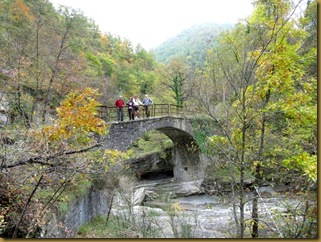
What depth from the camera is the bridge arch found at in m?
12.5

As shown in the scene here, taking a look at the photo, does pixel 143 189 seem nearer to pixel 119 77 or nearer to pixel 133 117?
pixel 133 117

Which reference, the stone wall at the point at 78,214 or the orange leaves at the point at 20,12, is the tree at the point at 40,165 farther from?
the orange leaves at the point at 20,12

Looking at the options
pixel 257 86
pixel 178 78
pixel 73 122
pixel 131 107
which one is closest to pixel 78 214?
pixel 73 122

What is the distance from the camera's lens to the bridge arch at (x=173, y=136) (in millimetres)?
12531

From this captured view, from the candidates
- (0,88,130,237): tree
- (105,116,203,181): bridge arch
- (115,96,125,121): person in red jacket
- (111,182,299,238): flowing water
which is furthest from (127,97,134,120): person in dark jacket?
(0,88,130,237): tree

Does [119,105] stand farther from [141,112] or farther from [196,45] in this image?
[196,45]

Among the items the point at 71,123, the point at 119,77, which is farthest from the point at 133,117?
the point at 119,77

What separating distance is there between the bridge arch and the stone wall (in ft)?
6.94

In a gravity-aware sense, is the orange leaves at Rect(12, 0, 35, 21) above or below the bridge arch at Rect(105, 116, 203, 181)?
above

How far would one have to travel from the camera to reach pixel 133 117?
45.3 ft

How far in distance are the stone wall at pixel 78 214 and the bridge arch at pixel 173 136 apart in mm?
2116

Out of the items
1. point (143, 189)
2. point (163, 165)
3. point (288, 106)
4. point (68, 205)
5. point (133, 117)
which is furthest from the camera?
point (163, 165)

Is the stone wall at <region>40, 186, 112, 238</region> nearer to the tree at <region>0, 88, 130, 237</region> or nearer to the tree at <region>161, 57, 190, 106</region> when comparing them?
the tree at <region>0, 88, 130, 237</region>

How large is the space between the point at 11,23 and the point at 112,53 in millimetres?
22008
